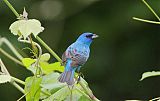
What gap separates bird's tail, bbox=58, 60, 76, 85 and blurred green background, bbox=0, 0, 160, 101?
3.71m

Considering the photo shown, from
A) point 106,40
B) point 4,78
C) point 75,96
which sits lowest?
point 106,40

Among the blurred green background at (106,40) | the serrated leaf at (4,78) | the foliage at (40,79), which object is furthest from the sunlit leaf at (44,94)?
the blurred green background at (106,40)

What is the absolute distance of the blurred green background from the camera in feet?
19.7

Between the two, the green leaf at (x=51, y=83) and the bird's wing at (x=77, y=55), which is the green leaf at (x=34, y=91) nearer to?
the green leaf at (x=51, y=83)

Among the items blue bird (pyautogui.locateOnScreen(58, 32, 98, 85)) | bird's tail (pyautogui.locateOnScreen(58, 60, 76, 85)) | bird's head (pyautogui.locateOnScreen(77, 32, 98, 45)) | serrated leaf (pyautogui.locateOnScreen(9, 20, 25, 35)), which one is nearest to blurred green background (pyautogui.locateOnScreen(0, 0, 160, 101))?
bird's head (pyautogui.locateOnScreen(77, 32, 98, 45))

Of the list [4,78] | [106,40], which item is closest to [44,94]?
[4,78]

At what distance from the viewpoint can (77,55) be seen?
229 centimetres

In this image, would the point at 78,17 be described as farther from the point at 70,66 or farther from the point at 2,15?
the point at 70,66

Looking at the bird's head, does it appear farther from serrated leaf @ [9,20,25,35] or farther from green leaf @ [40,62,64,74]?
serrated leaf @ [9,20,25,35]

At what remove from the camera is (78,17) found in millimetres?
6188

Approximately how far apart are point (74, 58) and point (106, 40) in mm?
3989

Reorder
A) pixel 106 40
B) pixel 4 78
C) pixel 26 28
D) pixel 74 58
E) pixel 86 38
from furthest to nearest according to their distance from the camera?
1. pixel 106 40
2. pixel 86 38
3. pixel 74 58
4. pixel 4 78
5. pixel 26 28

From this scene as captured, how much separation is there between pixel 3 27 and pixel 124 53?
1.26 meters

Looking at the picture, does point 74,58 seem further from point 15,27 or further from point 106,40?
point 106,40
